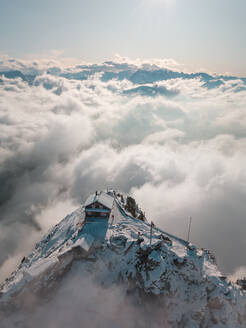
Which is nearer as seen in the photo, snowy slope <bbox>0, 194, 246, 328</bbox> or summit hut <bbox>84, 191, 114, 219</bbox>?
snowy slope <bbox>0, 194, 246, 328</bbox>

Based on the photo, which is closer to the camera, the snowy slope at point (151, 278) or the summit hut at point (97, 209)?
the snowy slope at point (151, 278)

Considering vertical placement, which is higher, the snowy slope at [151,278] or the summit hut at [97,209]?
the summit hut at [97,209]

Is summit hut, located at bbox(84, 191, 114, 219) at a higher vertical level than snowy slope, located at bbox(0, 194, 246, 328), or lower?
higher

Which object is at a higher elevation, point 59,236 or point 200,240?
point 59,236

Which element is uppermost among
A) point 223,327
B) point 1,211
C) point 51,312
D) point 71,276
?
point 71,276

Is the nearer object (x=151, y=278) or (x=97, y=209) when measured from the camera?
(x=151, y=278)

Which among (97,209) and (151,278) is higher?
(97,209)

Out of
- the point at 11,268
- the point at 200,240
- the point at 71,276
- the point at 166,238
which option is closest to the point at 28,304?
the point at 71,276

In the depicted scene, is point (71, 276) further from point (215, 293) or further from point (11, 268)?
point (11, 268)
